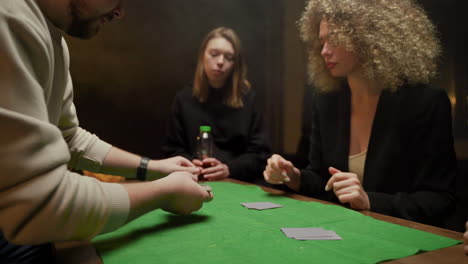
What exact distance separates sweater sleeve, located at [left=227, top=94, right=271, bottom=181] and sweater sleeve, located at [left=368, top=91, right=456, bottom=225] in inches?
42.4

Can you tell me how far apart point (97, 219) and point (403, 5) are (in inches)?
50.0

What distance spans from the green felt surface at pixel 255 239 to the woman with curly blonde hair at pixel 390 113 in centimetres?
28

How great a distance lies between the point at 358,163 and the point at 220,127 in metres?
1.16

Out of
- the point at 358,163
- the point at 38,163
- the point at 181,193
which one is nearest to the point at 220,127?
the point at 358,163

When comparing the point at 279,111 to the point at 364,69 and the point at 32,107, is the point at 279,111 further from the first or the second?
the point at 32,107

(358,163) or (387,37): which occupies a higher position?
(387,37)

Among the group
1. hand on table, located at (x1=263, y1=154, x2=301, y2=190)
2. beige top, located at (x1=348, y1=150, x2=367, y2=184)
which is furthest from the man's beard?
beige top, located at (x1=348, y1=150, x2=367, y2=184)

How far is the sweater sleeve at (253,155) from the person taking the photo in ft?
7.22

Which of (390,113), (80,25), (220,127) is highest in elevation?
(80,25)

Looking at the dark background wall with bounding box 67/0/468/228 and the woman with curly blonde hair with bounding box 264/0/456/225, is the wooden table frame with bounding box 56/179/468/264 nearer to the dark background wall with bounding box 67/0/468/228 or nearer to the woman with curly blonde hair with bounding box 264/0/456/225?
the woman with curly blonde hair with bounding box 264/0/456/225

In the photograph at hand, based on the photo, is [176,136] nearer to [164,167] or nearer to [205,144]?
[205,144]

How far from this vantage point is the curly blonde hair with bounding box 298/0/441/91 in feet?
4.32

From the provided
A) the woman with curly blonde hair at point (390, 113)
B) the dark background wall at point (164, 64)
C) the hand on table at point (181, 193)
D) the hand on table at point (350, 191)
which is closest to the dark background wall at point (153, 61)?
the dark background wall at point (164, 64)

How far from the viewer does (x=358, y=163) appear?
1.45 m
